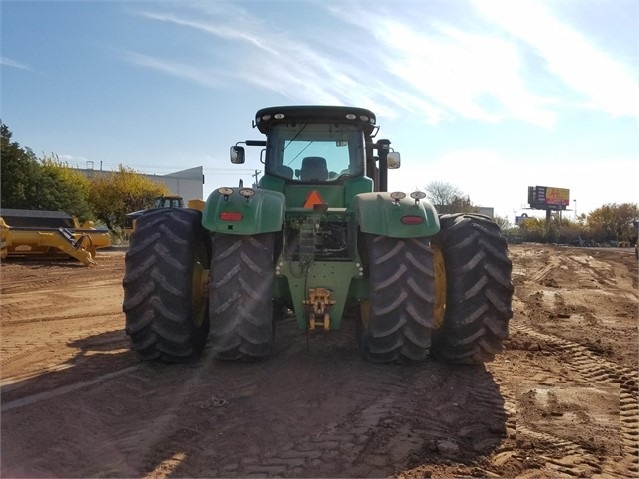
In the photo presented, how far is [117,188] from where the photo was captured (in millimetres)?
47750

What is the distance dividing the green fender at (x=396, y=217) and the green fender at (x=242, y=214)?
730 mm

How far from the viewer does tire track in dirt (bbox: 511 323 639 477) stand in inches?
114

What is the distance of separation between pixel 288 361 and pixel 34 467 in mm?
2406

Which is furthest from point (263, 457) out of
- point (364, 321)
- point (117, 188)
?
point (117, 188)

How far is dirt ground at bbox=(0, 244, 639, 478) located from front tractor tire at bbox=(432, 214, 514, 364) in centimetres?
23

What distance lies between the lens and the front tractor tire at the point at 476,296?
4492 millimetres

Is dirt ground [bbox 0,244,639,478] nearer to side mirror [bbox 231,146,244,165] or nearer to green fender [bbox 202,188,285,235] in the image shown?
green fender [bbox 202,188,285,235]

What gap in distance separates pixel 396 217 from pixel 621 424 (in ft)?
7.03

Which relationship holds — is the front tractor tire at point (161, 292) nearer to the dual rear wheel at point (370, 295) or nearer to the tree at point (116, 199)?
the dual rear wheel at point (370, 295)

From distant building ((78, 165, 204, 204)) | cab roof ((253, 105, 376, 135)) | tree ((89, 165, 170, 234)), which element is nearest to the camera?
cab roof ((253, 105, 376, 135))

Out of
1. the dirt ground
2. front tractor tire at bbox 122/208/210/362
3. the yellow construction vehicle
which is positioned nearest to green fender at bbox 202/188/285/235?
front tractor tire at bbox 122/208/210/362

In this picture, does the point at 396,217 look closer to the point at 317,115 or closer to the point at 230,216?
the point at 230,216

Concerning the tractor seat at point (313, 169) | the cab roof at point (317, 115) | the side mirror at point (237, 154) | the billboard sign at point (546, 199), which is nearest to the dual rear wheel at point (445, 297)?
the tractor seat at point (313, 169)

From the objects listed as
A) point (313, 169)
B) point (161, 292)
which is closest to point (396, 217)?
point (313, 169)
